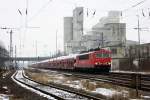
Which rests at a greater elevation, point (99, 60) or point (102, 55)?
point (102, 55)

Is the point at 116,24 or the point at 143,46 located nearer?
the point at 143,46

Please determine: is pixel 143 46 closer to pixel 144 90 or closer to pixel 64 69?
pixel 64 69

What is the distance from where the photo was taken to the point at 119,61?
65.7 m

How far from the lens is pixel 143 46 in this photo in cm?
5794

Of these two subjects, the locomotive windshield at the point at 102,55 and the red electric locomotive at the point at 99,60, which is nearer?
the red electric locomotive at the point at 99,60

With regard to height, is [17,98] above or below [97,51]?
below

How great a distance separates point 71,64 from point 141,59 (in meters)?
14.1

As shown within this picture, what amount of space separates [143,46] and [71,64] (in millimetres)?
13562

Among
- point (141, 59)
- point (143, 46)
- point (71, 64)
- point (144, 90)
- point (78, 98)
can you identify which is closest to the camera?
point (78, 98)

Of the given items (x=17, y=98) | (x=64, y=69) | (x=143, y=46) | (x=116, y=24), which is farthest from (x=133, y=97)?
(x=116, y=24)

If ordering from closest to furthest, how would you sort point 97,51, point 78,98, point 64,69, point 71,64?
point 78,98 → point 97,51 → point 71,64 → point 64,69

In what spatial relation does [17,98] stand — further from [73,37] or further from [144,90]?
[73,37]

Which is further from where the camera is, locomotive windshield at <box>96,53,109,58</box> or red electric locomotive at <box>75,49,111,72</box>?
locomotive windshield at <box>96,53,109,58</box>

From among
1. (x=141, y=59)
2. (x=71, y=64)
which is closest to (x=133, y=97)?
(x=141, y=59)
